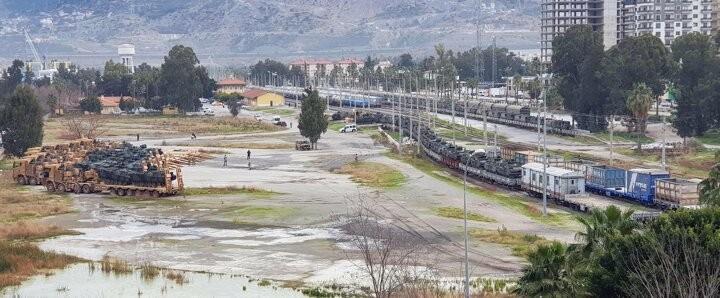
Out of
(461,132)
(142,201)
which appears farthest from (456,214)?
(461,132)

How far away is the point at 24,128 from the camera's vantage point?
112 meters

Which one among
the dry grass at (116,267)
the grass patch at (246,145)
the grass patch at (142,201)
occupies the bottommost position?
the grass patch at (246,145)

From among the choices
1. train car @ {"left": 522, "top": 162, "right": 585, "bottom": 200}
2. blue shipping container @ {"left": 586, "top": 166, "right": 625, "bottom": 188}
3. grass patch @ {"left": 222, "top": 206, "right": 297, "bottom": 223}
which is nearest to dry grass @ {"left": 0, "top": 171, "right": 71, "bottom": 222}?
grass patch @ {"left": 222, "top": 206, "right": 297, "bottom": 223}

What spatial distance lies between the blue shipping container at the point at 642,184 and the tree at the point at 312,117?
5551cm

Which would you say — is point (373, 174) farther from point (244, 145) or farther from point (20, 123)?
point (244, 145)

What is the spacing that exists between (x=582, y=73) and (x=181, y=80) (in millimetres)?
72807

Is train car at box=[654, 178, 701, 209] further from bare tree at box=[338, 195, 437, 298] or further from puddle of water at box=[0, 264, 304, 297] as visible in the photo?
puddle of water at box=[0, 264, 304, 297]

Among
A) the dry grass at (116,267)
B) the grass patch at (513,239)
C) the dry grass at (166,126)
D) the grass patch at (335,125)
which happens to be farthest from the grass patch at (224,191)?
the grass patch at (335,125)

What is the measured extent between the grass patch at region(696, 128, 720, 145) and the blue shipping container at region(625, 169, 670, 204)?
49.3 m

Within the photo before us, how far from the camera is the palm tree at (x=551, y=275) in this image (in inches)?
1384

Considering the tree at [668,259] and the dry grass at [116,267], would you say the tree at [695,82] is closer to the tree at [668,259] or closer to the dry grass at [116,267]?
the dry grass at [116,267]

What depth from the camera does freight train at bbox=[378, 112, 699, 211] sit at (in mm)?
66000

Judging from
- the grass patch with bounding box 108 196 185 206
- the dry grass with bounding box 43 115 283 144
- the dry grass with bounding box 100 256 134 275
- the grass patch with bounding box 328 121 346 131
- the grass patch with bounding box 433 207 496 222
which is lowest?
the grass patch with bounding box 328 121 346 131

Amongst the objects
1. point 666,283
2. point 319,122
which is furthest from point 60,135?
point 666,283
